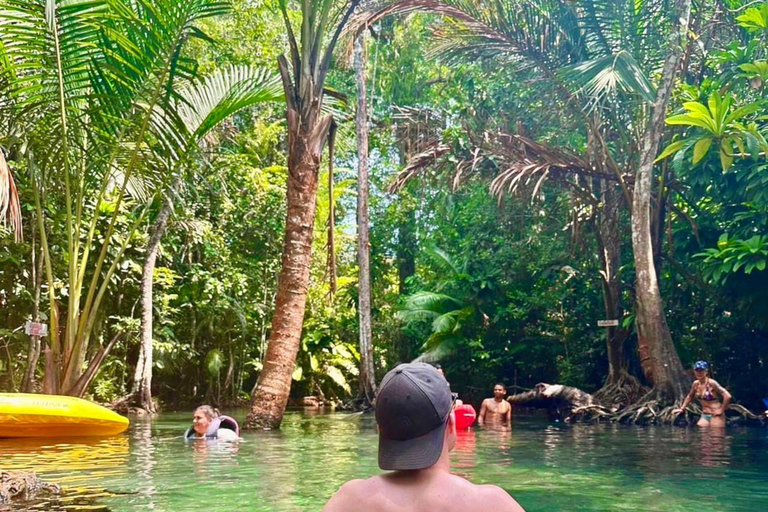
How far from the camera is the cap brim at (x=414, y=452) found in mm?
2289

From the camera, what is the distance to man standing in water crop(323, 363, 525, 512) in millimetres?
2264

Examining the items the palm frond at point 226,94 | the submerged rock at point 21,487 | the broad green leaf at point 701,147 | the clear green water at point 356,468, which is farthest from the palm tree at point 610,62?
the submerged rock at point 21,487

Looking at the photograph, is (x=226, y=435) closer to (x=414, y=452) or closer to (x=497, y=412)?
(x=497, y=412)

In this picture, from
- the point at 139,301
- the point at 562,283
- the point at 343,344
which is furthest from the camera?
the point at 343,344

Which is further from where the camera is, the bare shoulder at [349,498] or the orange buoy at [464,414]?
the orange buoy at [464,414]

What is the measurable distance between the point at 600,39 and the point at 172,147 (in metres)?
9.82

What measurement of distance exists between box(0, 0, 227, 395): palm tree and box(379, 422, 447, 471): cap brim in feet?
31.6

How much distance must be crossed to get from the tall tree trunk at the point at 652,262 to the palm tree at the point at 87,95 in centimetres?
891

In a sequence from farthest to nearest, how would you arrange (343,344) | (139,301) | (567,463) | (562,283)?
(343,344) < (562,283) < (139,301) < (567,463)

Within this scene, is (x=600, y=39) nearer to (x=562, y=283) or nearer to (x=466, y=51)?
(x=466, y=51)

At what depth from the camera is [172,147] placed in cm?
1258

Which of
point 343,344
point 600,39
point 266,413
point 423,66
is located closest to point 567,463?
point 266,413

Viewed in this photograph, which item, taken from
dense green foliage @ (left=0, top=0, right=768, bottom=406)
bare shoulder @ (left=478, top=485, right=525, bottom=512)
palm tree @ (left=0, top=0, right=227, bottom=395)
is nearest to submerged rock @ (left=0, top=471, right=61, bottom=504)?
bare shoulder @ (left=478, top=485, right=525, bottom=512)

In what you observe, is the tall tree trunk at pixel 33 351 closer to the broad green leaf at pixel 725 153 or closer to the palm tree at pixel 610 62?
the palm tree at pixel 610 62
